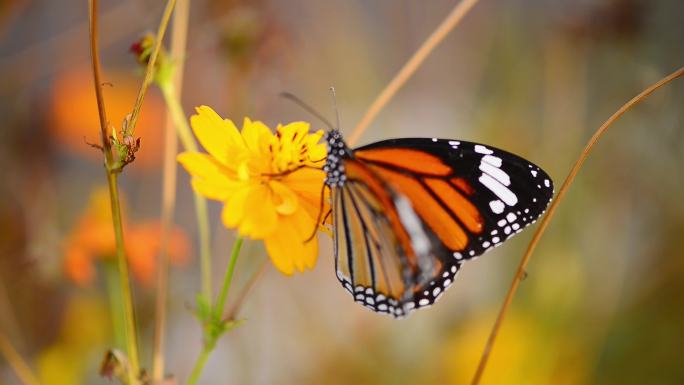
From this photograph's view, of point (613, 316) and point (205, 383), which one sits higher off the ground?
point (613, 316)

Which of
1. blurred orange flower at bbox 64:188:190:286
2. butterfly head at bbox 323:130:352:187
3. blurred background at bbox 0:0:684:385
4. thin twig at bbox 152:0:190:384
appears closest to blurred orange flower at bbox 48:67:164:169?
blurred background at bbox 0:0:684:385

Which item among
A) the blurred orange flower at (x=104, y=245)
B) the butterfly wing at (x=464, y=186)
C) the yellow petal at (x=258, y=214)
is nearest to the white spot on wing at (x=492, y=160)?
the butterfly wing at (x=464, y=186)

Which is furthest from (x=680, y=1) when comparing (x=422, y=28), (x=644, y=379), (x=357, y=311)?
(x=357, y=311)

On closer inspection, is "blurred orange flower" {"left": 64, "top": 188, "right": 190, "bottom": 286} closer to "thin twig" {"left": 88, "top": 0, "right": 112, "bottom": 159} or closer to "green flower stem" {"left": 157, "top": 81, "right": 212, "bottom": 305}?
"green flower stem" {"left": 157, "top": 81, "right": 212, "bottom": 305}

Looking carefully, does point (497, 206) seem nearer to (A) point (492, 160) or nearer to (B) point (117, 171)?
(A) point (492, 160)

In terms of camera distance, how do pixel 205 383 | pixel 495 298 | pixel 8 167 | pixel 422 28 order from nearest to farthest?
pixel 8 167
pixel 495 298
pixel 205 383
pixel 422 28

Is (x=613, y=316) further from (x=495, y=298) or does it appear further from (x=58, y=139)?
(x=58, y=139)
